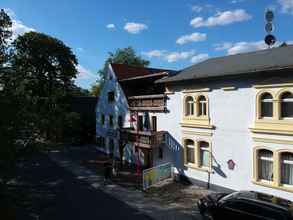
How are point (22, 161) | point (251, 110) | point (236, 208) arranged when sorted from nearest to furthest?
point (22, 161) < point (236, 208) < point (251, 110)

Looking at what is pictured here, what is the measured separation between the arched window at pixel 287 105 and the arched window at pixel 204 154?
18.4 ft

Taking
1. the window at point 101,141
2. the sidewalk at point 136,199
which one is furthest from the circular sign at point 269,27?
the window at point 101,141

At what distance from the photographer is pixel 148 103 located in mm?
25031

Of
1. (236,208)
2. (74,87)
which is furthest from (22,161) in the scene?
(74,87)

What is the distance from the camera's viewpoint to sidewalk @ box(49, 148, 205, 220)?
1529 centimetres

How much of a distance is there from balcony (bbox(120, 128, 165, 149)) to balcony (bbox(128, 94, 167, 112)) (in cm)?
200

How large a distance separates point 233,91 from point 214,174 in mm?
5384

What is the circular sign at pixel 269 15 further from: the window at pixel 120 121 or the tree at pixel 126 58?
the tree at pixel 126 58

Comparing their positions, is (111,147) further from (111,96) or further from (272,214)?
(272,214)

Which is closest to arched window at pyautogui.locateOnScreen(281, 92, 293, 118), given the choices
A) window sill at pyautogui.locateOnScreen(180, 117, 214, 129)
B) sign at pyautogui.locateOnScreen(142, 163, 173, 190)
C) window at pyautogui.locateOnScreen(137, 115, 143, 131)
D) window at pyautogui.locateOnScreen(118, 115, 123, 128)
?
window sill at pyautogui.locateOnScreen(180, 117, 214, 129)

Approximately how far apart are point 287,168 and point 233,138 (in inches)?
133

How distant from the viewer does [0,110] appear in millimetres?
9211

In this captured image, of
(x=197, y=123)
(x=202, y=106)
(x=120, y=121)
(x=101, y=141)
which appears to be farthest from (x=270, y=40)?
(x=101, y=141)

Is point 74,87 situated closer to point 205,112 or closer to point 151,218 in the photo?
point 205,112
